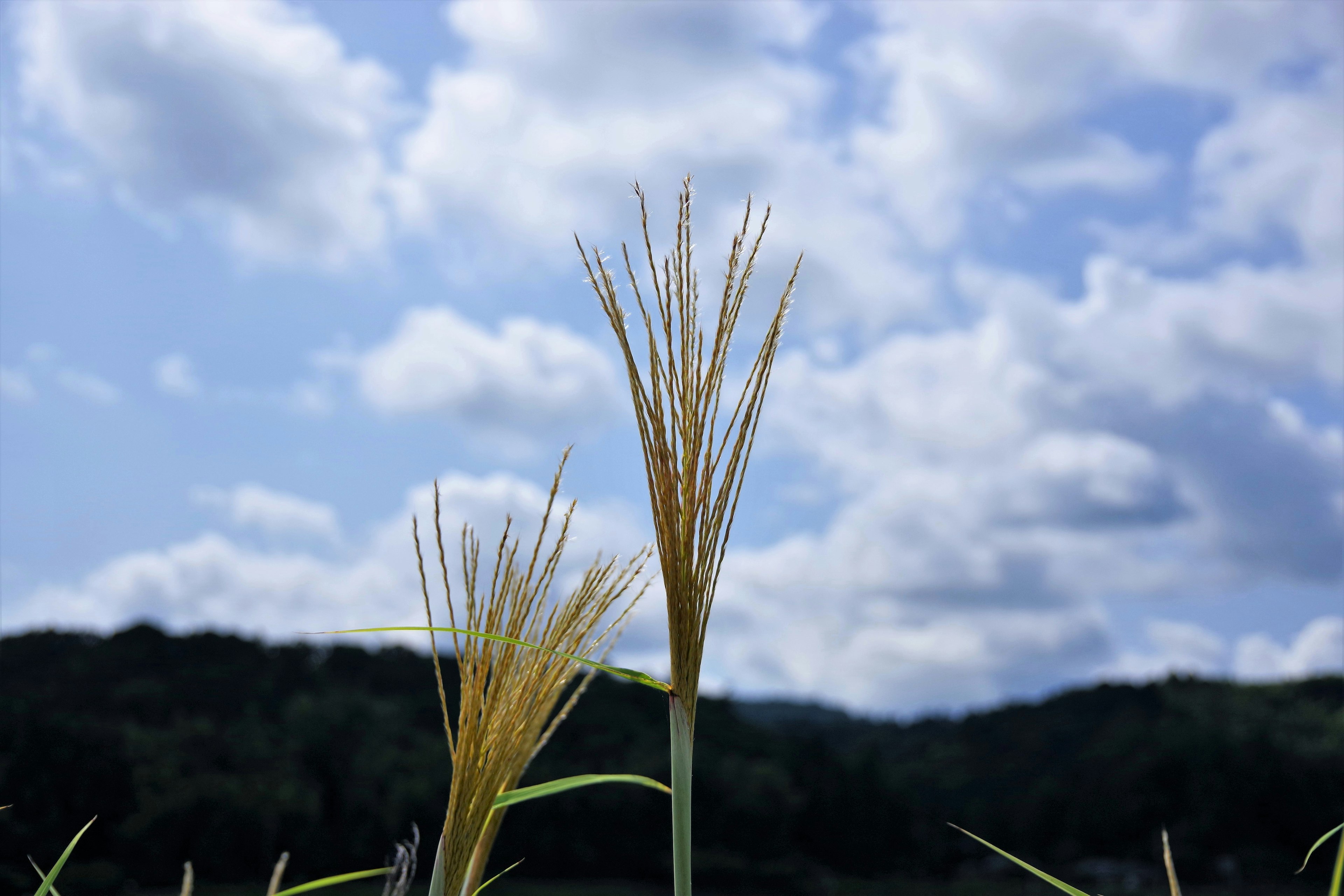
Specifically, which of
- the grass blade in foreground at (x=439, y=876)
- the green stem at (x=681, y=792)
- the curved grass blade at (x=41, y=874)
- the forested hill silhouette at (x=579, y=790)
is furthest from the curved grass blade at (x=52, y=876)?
the forested hill silhouette at (x=579, y=790)

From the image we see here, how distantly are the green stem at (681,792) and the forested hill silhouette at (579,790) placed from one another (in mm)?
22630

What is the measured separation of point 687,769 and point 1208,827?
35.9m

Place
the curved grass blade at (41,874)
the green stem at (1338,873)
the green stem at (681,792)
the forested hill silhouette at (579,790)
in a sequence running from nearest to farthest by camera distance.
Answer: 1. the green stem at (1338,873)
2. the green stem at (681,792)
3. the curved grass blade at (41,874)
4. the forested hill silhouette at (579,790)

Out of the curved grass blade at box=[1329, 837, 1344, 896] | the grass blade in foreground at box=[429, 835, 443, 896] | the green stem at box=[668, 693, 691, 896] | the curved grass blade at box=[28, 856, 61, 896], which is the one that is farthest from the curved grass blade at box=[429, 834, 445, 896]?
the curved grass blade at box=[1329, 837, 1344, 896]

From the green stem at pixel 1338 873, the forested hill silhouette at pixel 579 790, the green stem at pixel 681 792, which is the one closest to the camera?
the green stem at pixel 1338 873

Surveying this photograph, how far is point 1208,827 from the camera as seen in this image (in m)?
30.7

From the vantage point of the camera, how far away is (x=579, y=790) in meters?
26.6

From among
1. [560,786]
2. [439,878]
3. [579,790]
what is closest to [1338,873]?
[560,786]

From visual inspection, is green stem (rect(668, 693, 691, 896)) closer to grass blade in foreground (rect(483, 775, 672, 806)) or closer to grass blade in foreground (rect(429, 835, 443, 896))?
grass blade in foreground (rect(483, 775, 672, 806))

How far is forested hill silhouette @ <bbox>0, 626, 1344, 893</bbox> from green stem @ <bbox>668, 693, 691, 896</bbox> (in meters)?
22.6

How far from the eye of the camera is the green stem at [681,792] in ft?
4.21

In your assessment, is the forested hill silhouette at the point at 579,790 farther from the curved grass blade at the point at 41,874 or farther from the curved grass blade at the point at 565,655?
the curved grass blade at the point at 565,655

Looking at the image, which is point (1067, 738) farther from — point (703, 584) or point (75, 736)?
point (703, 584)

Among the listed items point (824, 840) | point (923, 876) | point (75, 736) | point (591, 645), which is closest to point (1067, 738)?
point (923, 876)
